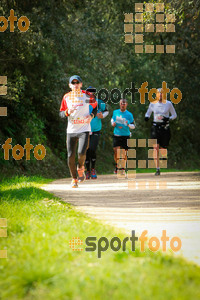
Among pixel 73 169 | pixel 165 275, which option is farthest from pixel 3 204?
pixel 165 275

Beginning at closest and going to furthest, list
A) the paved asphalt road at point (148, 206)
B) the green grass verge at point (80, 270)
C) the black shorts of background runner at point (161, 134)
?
the green grass verge at point (80, 270), the paved asphalt road at point (148, 206), the black shorts of background runner at point (161, 134)

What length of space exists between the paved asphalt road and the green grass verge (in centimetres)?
53

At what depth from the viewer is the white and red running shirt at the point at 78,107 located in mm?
10281

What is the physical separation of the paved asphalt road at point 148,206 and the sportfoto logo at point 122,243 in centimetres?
11

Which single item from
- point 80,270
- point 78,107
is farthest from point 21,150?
point 80,270

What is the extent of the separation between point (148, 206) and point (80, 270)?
13.9ft

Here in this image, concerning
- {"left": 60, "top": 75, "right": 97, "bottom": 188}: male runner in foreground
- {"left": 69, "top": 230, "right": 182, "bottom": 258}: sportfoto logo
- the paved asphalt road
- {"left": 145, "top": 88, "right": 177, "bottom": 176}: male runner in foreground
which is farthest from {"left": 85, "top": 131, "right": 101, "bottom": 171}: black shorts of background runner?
{"left": 69, "top": 230, "right": 182, "bottom": 258}: sportfoto logo

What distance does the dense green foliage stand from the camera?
53.1ft

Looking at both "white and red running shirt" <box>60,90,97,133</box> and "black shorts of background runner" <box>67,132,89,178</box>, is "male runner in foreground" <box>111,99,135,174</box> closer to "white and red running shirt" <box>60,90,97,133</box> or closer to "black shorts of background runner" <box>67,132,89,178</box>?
"black shorts of background runner" <box>67,132,89,178</box>

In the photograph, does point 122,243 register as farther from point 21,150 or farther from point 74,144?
point 21,150

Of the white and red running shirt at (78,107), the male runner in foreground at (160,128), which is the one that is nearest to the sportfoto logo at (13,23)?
the male runner in foreground at (160,128)

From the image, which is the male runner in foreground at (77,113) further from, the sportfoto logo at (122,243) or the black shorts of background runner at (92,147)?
the sportfoto logo at (122,243)

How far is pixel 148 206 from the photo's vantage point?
834 centimetres

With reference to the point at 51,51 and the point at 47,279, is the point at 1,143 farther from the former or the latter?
the point at 47,279
